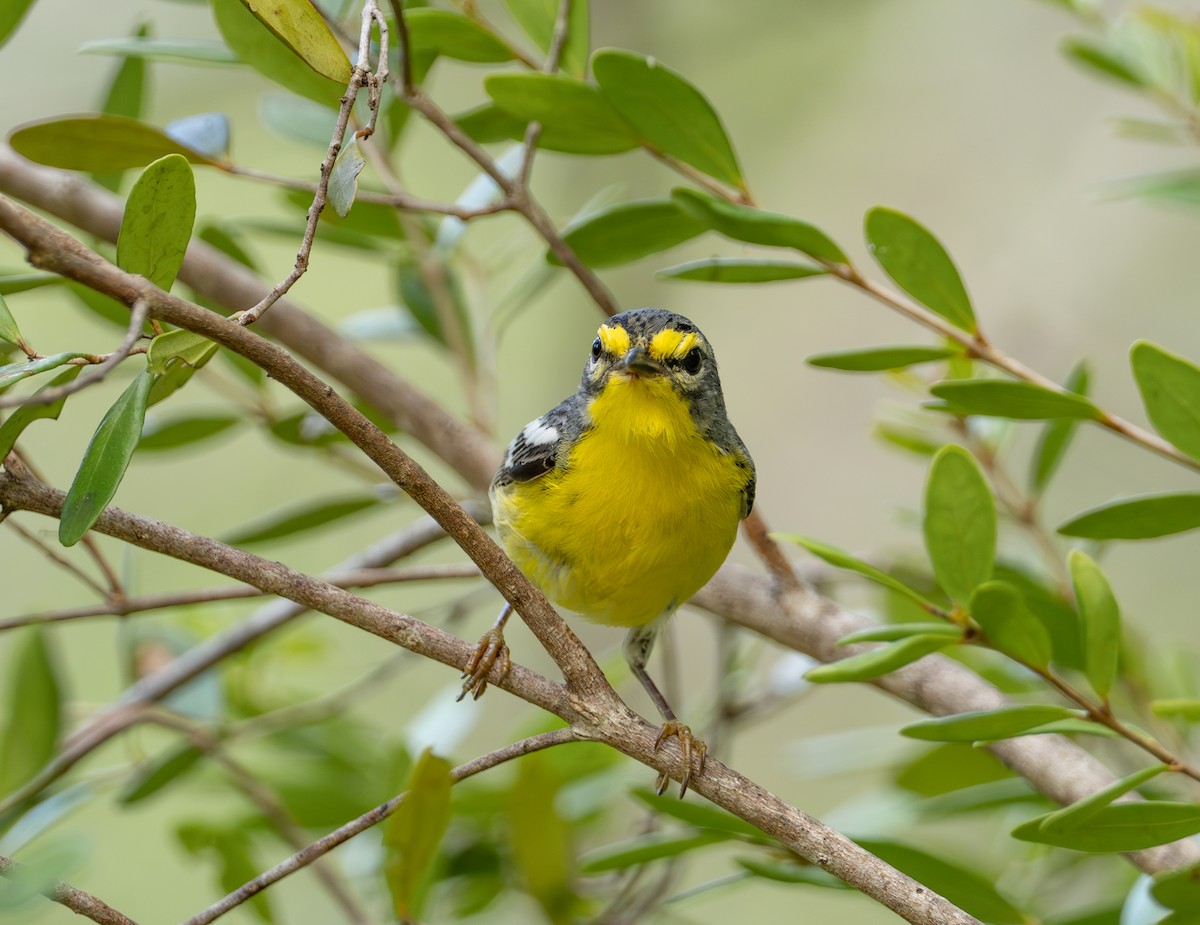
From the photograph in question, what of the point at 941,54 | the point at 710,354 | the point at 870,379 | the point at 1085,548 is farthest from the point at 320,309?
the point at 1085,548

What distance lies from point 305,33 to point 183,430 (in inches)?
43.7

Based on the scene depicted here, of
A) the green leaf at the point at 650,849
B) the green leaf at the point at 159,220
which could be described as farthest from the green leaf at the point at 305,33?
the green leaf at the point at 650,849

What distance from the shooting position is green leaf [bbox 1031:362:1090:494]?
68.4 inches

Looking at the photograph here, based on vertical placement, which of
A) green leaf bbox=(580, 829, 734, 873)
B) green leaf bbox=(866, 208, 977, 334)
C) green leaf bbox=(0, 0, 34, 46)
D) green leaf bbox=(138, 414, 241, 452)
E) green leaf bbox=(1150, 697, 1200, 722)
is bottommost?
green leaf bbox=(580, 829, 734, 873)

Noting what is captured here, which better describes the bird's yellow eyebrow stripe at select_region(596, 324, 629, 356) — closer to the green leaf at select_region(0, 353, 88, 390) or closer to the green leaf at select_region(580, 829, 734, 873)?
the green leaf at select_region(580, 829, 734, 873)

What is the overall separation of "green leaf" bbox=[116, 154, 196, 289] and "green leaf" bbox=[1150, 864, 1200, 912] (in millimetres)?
1153

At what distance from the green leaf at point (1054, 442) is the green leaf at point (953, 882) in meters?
0.65

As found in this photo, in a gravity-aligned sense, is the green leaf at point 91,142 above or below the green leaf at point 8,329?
above

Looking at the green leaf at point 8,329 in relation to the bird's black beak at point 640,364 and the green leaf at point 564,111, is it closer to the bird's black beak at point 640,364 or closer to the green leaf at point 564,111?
the green leaf at point 564,111

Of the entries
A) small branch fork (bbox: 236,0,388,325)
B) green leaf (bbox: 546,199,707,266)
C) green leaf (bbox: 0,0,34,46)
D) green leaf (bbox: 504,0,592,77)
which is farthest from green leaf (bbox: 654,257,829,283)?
green leaf (bbox: 0,0,34,46)

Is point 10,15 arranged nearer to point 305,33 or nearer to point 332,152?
point 305,33

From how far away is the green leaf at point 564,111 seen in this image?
1.54 meters

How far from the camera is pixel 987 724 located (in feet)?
4.00

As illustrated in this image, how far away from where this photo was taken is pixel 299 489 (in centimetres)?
560
